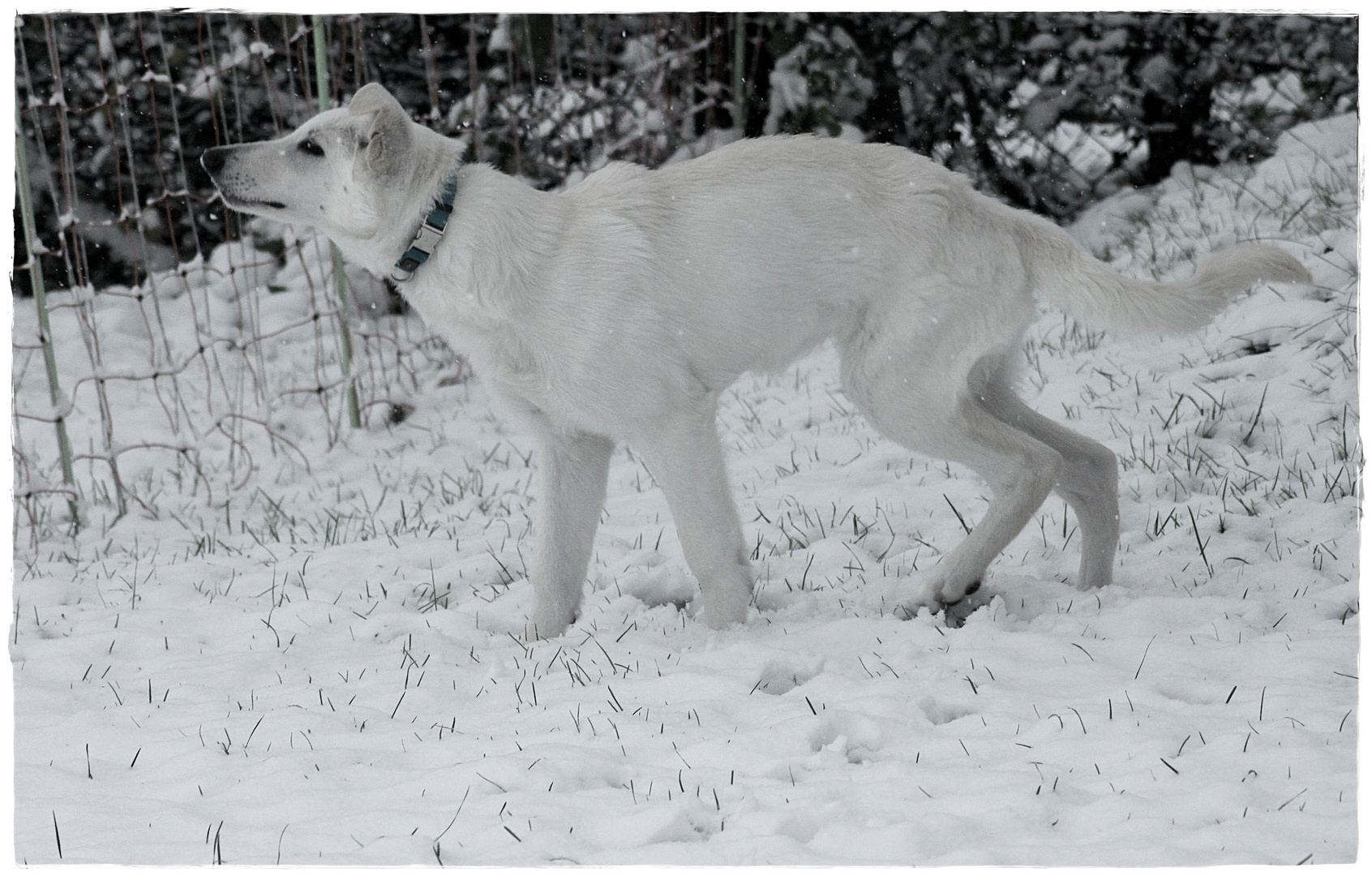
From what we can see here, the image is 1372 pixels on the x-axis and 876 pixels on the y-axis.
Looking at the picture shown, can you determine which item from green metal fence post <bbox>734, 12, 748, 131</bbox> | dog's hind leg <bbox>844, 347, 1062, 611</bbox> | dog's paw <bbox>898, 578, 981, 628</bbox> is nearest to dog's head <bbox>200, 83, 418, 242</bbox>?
dog's hind leg <bbox>844, 347, 1062, 611</bbox>

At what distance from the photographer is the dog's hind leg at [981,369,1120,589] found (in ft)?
11.1

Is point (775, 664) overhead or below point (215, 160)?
below

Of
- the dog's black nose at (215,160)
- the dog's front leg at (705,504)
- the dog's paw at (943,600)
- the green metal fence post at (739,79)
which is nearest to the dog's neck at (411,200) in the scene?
the dog's black nose at (215,160)

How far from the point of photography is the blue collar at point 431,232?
3092 mm

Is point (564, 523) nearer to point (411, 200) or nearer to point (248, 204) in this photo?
point (411, 200)

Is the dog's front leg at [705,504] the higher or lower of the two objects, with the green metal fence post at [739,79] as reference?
lower

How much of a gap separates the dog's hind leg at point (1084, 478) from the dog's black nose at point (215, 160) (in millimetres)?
2242

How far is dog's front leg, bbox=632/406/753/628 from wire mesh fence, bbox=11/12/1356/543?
376cm

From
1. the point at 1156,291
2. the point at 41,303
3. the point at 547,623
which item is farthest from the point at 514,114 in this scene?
the point at 1156,291

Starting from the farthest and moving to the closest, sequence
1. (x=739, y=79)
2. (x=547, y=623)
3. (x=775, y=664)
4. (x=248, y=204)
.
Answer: (x=739, y=79) → (x=547, y=623) → (x=248, y=204) → (x=775, y=664)

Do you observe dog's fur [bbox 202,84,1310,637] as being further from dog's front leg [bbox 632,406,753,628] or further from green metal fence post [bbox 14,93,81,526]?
green metal fence post [bbox 14,93,81,526]

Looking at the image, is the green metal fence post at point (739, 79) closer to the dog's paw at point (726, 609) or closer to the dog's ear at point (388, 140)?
the dog's ear at point (388, 140)

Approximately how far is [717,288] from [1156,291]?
1193 millimetres

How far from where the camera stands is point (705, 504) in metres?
3.22
